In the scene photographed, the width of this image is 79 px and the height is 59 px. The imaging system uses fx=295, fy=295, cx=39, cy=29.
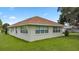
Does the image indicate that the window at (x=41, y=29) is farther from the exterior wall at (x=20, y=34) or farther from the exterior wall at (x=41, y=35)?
the exterior wall at (x=20, y=34)

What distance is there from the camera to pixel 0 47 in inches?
266

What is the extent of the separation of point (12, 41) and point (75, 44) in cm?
146

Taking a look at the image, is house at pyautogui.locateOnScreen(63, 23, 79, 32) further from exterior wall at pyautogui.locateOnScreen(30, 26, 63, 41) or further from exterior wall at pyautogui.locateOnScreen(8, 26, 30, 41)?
exterior wall at pyautogui.locateOnScreen(8, 26, 30, 41)

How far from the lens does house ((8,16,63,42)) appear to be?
6738 millimetres

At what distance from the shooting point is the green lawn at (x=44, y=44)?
6742mm

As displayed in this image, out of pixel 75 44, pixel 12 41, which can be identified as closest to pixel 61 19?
pixel 75 44

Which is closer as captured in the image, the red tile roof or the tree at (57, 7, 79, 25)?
the red tile roof

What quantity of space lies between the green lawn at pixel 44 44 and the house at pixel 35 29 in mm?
116

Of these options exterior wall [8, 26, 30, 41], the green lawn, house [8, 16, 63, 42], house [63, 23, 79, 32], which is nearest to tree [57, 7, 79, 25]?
house [63, 23, 79, 32]

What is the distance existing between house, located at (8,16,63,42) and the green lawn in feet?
0.38

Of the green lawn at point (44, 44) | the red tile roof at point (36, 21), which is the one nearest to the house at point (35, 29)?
the red tile roof at point (36, 21)
